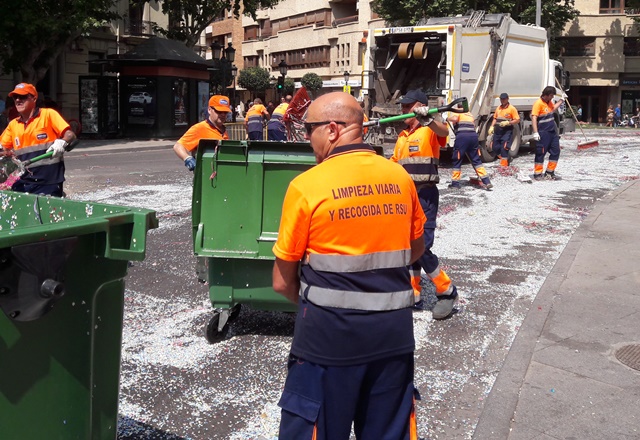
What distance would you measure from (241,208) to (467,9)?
116 ft

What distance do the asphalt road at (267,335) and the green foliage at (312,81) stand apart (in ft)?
151

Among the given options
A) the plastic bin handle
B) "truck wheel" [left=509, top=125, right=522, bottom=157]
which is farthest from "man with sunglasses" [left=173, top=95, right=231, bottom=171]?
"truck wheel" [left=509, top=125, right=522, bottom=157]

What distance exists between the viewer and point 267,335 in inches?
208

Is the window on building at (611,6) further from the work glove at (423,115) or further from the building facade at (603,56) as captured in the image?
the work glove at (423,115)

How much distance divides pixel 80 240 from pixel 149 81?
27062mm

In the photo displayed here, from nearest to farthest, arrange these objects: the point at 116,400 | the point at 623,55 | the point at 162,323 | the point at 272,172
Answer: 1. the point at 116,400
2. the point at 272,172
3. the point at 162,323
4. the point at 623,55

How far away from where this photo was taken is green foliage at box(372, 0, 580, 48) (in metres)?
37.6

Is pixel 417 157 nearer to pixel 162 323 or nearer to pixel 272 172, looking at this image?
pixel 272 172

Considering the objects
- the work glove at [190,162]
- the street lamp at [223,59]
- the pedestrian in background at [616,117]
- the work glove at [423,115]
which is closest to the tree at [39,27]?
the street lamp at [223,59]

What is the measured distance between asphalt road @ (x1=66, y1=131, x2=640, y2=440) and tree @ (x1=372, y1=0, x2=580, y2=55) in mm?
28391

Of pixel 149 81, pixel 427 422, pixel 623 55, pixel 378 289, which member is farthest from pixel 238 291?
pixel 623 55

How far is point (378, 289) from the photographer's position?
2648 millimetres

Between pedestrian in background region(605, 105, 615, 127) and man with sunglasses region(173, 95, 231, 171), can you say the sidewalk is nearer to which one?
man with sunglasses region(173, 95, 231, 171)

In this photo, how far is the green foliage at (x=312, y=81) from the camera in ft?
184
